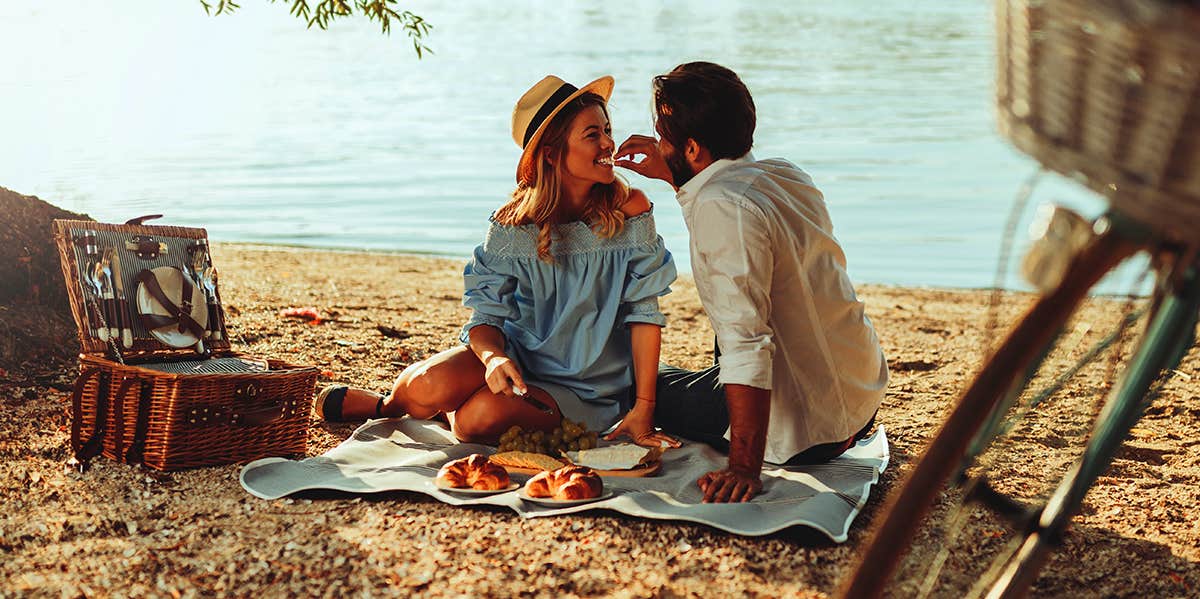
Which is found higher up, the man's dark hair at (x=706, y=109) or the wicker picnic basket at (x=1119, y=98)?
the wicker picnic basket at (x=1119, y=98)

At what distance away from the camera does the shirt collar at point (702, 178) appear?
335 cm

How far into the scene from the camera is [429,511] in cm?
333

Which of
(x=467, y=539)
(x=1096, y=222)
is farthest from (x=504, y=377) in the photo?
(x=1096, y=222)

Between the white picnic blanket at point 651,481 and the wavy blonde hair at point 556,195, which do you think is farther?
the wavy blonde hair at point 556,195

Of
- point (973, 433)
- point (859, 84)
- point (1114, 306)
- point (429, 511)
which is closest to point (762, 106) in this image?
point (859, 84)

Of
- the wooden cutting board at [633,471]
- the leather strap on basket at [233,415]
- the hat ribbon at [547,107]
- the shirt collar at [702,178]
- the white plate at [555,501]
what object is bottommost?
the wooden cutting board at [633,471]

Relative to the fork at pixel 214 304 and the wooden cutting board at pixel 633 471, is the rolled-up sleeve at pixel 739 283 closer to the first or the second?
the wooden cutting board at pixel 633 471

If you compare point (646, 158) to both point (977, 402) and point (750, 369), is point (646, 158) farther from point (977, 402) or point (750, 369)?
point (977, 402)

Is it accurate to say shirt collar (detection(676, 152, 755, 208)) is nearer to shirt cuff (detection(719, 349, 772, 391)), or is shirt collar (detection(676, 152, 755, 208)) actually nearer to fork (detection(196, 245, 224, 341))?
shirt cuff (detection(719, 349, 772, 391))

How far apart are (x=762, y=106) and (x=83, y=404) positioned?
65.5 ft

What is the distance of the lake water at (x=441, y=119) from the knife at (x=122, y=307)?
280 cm

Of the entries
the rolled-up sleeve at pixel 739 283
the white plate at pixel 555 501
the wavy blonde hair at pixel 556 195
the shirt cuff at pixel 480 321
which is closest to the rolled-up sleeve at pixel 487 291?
the shirt cuff at pixel 480 321

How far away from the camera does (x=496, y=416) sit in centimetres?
395

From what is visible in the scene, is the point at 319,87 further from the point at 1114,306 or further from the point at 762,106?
the point at 1114,306
